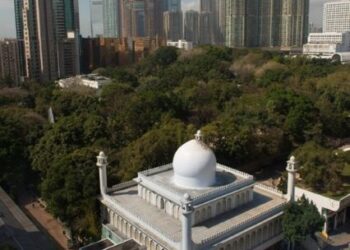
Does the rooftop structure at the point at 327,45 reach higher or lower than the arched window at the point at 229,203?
higher

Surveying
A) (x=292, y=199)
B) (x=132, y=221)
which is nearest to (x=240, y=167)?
(x=292, y=199)

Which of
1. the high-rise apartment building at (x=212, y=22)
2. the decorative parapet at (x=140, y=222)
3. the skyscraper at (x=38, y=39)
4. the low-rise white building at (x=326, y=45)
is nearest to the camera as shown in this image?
the decorative parapet at (x=140, y=222)

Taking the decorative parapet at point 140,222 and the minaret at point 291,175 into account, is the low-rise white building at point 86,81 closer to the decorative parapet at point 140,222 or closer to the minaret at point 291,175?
the decorative parapet at point 140,222

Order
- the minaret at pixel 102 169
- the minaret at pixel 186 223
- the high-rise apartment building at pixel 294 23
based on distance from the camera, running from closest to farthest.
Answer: the minaret at pixel 186 223 < the minaret at pixel 102 169 < the high-rise apartment building at pixel 294 23

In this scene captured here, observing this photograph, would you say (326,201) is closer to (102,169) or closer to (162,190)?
(162,190)

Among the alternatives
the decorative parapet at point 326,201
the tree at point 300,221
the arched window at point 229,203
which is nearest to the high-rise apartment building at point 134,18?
the decorative parapet at point 326,201

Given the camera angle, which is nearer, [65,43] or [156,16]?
[65,43]

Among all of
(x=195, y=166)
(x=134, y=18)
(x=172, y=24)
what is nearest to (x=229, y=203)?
(x=195, y=166)
